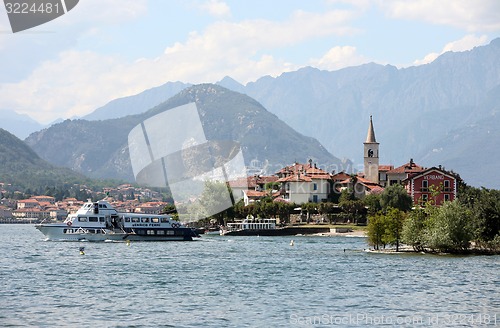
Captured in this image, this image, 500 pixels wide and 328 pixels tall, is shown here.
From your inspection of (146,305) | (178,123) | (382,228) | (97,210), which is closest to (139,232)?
(97,210)

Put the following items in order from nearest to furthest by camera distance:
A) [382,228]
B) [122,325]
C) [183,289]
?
1. [122,325]
2. [183,289]
3. [382,228]

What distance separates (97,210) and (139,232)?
15.7ft

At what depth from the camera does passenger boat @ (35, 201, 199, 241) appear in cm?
8975

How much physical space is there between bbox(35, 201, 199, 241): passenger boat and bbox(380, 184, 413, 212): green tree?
36.0 metres

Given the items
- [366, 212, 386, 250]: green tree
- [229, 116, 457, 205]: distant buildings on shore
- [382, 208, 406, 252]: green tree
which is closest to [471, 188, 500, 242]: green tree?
[382, 208, 406, 252]: green tree

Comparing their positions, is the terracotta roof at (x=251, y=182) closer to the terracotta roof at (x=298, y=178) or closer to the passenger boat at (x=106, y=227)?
the terracotta roof at (x=298, y=178)

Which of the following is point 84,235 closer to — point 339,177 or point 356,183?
point 356,183

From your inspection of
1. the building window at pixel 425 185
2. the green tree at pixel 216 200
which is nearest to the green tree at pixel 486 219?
the building window at pixel 425 185

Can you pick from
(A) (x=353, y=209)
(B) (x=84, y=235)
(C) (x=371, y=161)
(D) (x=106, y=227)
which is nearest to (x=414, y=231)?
(D) (x=106, y=227)

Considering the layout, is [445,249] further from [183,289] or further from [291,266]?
[183,289]

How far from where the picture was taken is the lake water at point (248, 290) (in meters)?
34.8

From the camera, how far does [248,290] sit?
146 feet

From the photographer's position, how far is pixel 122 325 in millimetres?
32906

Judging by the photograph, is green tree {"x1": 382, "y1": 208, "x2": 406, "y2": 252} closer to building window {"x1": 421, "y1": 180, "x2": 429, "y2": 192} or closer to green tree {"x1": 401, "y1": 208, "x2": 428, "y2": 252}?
green tree {"x1": 401, "y1": 208, "x2": 428, "y2": 252}
